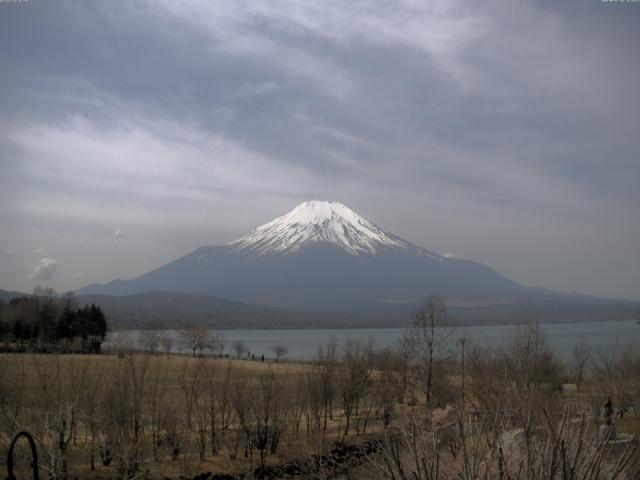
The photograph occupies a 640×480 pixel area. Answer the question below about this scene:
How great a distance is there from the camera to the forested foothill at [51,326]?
73562 mm

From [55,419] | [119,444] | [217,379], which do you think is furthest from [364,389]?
[55,419]

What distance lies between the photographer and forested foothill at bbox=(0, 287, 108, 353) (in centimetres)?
7356

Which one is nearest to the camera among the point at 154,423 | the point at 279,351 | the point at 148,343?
the point at 154,423

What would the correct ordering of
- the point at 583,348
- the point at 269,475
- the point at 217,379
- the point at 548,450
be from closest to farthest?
the point at 548,450, the point at 269,475, the point at 217,379, the point at 583,348

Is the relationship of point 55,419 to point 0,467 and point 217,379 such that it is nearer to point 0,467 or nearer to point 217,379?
point 0,467

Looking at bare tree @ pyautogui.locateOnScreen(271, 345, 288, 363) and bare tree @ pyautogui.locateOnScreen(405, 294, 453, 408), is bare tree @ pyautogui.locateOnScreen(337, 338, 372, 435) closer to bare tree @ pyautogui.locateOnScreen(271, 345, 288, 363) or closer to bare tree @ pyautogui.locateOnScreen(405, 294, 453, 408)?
bare tree @ pyautogui.locateOnScreen(405, 294, 453, 408)

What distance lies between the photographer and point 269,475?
2691cm

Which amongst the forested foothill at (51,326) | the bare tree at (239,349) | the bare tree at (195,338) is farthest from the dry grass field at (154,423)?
Answer: the bare tree at (195,338)

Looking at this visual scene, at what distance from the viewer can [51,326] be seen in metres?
79.7

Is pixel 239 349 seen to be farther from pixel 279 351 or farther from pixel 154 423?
pixel 154 423

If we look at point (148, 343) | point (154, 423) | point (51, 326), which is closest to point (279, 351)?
point (148, 343)

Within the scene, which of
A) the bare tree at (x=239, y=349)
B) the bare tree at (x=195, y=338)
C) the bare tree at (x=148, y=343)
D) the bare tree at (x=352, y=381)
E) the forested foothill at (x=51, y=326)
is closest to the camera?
the bare tree at (x=352, y=381)

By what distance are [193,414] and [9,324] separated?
56.2 meters

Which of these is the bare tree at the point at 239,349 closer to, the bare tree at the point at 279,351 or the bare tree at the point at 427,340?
the bare tree at the point at 279,351
